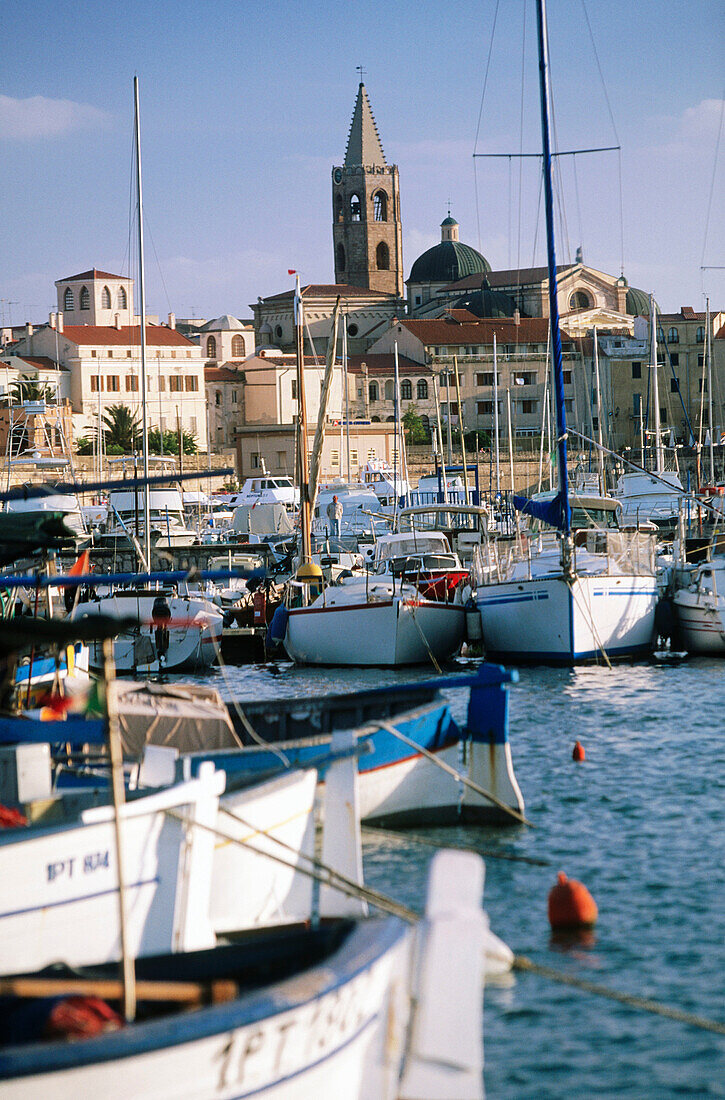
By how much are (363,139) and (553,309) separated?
10780 centimetres

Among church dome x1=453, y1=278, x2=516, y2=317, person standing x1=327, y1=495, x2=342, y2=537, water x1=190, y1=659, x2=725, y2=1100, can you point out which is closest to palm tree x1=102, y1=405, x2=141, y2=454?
person standing x1=327, y1=495, x2=342, y2=537

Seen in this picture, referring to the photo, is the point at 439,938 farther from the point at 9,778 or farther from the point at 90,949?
the point at 9,778

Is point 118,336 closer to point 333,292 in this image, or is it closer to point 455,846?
point 333,292

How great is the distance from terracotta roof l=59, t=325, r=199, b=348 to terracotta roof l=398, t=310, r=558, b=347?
1742 cm

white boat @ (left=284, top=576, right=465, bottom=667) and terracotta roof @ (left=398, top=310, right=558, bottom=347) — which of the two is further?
terracotta roof @ (left=398, top=310, right=558, bottom=347)

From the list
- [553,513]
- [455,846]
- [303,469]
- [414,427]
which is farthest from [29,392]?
[455,846]

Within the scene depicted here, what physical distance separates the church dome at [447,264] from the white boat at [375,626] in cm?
9659

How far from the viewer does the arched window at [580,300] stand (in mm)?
108688

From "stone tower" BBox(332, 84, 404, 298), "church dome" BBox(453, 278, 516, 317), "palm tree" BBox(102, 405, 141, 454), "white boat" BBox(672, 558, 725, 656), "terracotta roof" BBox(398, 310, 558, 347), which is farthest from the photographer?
"stone tower" BBox(332, 84, 404, 298)

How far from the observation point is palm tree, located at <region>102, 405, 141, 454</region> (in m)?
82.8


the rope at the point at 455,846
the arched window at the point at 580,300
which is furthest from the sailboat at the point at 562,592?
the arched window at the point at 580,300

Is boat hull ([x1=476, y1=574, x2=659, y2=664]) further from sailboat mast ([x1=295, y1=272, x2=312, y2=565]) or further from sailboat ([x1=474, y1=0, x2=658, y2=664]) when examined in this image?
sailboat mast ([x1=295, y1=272, x2=312, y2=565])

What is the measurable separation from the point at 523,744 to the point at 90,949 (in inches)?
439

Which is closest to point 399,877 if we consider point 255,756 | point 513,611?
point 255,756
